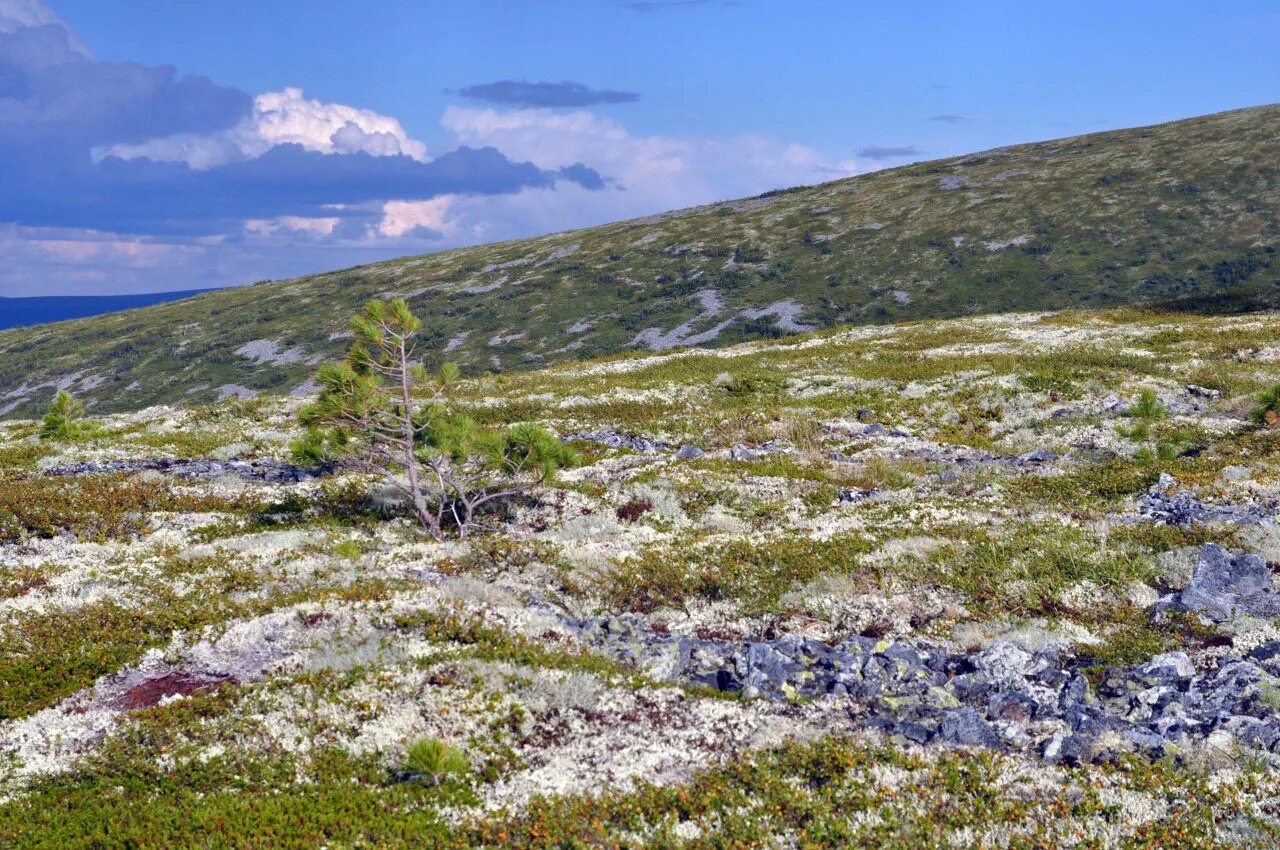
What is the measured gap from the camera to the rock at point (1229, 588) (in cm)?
1265

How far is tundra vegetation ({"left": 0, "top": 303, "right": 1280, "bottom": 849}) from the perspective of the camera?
8633 mm

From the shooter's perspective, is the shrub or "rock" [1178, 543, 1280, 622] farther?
the shrub

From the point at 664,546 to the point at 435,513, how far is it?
6.75 metres

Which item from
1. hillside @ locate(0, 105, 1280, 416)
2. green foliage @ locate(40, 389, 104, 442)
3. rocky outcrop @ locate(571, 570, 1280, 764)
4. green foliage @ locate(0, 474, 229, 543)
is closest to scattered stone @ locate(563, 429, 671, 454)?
green foliage @ locate(0, 474, 229, 543)

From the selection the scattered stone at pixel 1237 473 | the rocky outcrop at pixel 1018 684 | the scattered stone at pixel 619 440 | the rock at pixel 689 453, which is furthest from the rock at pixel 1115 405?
the rocky outcrop at pixel 1018 684

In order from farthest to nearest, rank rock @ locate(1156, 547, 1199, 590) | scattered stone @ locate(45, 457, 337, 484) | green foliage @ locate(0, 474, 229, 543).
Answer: scattered stone @ locate(45, 457, 337, 484) < green foliage @ locate(0, 474, 229, 543) < rock @ locate(1156, 547, 1199, 590)

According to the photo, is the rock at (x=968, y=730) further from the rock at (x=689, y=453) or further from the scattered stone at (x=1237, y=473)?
the rock at (x=689, y=453)

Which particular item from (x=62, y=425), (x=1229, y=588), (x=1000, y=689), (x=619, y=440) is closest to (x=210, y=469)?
(x=62, y=425)

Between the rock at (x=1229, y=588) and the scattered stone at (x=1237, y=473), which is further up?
the scattered stone at (x=1237, y=473)

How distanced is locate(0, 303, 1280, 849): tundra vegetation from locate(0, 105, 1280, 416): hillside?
290ft

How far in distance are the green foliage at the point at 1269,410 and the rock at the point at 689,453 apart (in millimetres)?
17128

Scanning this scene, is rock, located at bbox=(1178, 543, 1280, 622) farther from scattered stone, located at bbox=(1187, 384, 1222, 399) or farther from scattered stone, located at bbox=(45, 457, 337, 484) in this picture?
scattered stone, located at bbox=(45, 457, 337, 484)

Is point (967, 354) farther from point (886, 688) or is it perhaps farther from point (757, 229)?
point (757, 229)

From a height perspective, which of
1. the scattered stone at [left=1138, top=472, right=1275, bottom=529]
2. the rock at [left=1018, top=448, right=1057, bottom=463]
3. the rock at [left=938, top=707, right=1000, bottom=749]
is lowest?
the rock at [left=938, top=707, right=1000, bottom=749]
